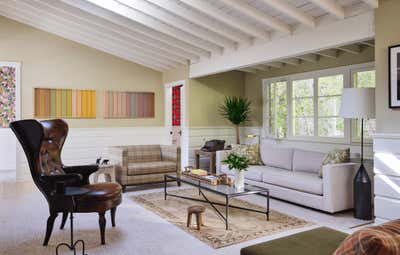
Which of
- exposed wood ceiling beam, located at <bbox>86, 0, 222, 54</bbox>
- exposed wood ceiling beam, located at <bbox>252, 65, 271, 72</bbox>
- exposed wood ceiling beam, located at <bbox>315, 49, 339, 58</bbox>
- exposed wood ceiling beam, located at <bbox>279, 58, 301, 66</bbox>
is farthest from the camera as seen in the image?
exposed wood ceiling beam, located at <bbox>252, 65, 271, 72</bbox>

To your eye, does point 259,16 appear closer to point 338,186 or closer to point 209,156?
point 338,186

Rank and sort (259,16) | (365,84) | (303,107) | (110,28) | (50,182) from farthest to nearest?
(303,107), (110,28), (365,84), (259,16), (50,182)

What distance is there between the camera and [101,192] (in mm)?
3287

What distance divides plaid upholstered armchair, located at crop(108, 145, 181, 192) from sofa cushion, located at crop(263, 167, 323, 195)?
1650mm

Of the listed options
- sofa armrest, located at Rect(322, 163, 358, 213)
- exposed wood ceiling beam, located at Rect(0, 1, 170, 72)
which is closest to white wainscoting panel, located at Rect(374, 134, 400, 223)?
sofa armrest, located at Rect(322, 163, 358, 213)

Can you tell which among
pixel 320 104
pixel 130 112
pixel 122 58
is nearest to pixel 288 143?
pixel 320 104

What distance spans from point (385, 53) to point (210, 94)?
13.7ft

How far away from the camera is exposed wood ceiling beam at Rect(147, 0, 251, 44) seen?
4.51m

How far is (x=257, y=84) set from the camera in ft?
24.5

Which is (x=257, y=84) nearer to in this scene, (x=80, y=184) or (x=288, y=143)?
(x=288, y=143)

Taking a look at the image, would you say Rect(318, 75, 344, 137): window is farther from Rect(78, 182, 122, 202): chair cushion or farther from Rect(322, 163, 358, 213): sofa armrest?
Rect(78, 182, 122, 202): chair cushion

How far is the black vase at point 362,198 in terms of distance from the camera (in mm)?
3926

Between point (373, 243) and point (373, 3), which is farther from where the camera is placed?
point (373, 3)

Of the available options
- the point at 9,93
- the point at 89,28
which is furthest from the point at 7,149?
the point at 89,28
